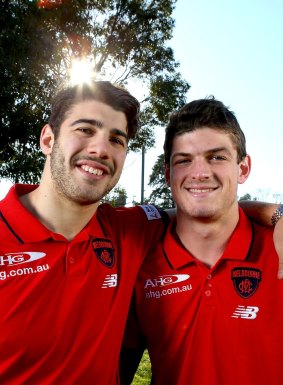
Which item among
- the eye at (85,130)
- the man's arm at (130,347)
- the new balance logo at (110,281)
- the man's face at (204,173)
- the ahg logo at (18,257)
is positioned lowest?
the man's arm at (130,347)

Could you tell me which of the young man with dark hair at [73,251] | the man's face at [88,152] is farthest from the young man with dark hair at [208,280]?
the man's face at [88,152]

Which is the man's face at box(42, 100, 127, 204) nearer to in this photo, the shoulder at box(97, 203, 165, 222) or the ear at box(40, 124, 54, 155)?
the ear at box(40, 124, 54, 155)

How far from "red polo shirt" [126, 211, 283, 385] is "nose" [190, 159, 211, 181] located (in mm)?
404

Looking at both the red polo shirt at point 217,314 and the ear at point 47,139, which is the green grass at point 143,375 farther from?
the ear at point 47,139

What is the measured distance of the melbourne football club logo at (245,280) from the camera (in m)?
2.70

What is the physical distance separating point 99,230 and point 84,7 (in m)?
14.1

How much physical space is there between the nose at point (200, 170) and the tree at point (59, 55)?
29.6 ft

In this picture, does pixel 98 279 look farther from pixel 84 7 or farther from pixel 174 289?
pixel 84 7

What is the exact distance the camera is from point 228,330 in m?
2.62

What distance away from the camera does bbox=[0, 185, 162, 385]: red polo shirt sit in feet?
7.67

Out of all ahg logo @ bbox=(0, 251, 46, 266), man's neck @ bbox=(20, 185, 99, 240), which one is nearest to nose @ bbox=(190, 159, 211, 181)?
man's neck @ bbox=(20, 185, 99, 240)

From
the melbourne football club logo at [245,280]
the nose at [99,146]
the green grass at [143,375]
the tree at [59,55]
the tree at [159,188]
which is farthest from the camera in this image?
the tree at [159,188]

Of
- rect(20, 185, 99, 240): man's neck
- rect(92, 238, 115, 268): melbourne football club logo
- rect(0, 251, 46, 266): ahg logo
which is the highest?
rect(20, 185, 99, 240): man's neck

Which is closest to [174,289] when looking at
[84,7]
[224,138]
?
[224,138]
